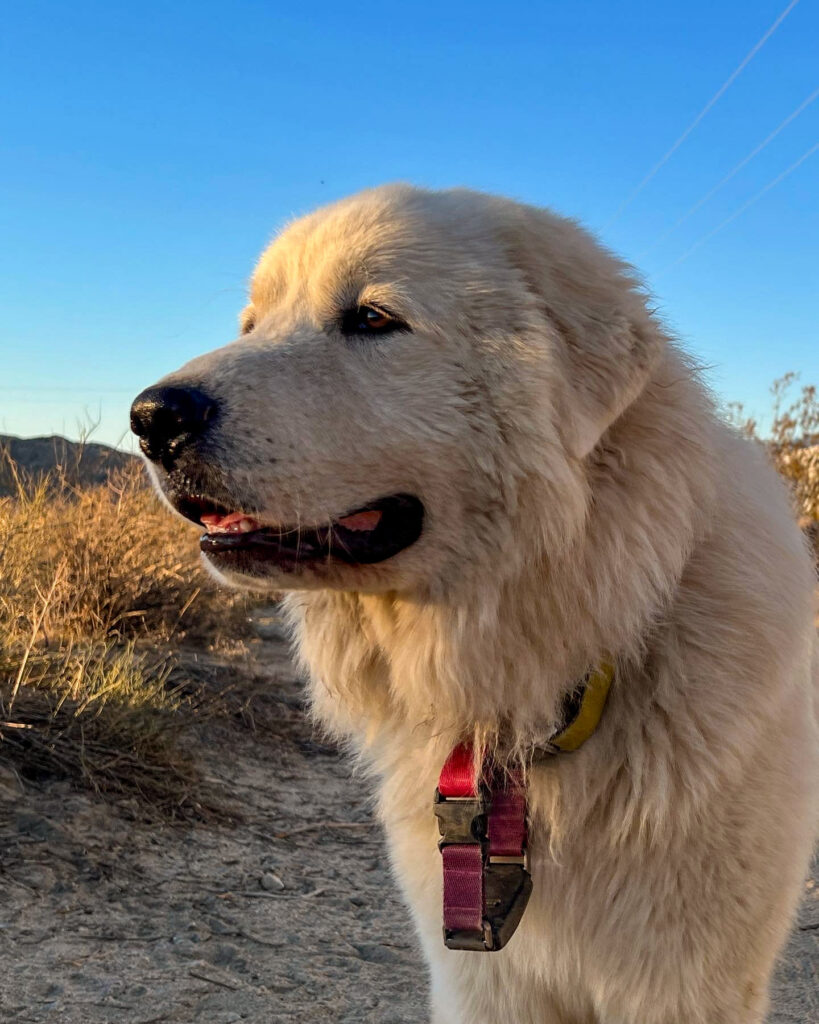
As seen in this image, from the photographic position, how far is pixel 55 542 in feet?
20.0

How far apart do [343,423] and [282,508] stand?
0.22m

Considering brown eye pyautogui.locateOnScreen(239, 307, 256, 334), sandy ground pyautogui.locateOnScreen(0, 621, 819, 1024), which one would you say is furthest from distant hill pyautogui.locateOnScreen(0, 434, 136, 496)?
brown eye pyautogui.locateOnScreen(239, 307, 256, 334)

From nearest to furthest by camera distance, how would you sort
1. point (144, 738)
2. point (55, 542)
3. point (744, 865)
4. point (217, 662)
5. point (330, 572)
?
1. point (744, 865)
2. point (330, 572)
3. point (144, 738)
4. point (55, 542)
5. point (217, 662)

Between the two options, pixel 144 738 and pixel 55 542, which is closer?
pixel 144 738

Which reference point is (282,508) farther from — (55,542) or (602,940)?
(55,542)

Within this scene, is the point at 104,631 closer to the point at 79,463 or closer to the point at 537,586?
the point at 79,463

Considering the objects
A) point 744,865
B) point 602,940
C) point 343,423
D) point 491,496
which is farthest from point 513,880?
point 343,423

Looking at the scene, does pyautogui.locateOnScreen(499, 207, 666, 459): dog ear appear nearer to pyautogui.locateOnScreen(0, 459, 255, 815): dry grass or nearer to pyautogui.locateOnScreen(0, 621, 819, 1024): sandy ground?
pyautogui.locateOnScreen(0, 621, 819, 1024): sandy ground

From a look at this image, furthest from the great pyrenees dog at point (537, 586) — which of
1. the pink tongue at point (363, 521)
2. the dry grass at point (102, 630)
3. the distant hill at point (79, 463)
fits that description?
the distant hill at point (79, 463)

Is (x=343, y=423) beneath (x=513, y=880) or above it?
above

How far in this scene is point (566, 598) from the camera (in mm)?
2080

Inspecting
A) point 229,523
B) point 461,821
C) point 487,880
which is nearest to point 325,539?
point 229,523

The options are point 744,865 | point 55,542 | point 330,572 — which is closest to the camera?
point 744,865

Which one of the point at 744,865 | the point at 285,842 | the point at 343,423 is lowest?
the point at 285,842
